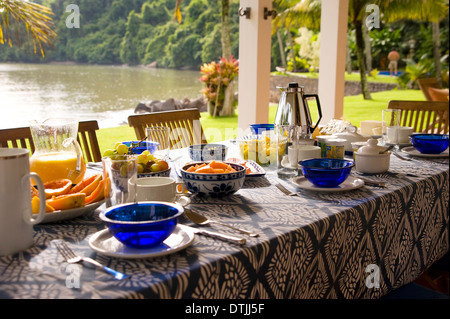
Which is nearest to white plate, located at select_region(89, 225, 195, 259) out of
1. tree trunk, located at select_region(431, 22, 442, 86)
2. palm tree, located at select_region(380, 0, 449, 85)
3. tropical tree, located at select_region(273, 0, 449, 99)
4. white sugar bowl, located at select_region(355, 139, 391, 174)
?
white sugar bowl, located at select_region(355, 139, 391, 174)

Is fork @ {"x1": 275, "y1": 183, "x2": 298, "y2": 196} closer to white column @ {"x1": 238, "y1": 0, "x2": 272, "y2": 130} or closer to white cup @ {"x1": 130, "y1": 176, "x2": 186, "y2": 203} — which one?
white cup @ {"x1": 130, "y1": 176, "x2": 186, "y2": 203}

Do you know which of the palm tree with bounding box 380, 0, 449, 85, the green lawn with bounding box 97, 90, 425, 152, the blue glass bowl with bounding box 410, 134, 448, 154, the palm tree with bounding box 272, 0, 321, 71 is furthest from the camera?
the palm tree with bounding box 272, 0, 321, 71

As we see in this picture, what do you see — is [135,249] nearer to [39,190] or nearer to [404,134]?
[39,190]

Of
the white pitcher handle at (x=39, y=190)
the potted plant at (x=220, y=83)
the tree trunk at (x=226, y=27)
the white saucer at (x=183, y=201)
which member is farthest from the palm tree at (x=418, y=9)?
the white pitcher handle at (x=39, y=190)

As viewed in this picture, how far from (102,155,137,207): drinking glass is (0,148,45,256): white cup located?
16 centimetres

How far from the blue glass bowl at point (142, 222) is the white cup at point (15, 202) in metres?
0.14

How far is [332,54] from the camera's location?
→ 459 cm

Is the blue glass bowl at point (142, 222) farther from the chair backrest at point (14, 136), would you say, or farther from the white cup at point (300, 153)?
the chair backrest at point (14, 136)

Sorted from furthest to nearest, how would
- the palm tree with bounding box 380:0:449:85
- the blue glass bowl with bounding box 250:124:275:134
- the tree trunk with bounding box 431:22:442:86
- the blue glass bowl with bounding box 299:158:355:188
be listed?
the tree trunk with bounding box 431:22:442:86
the palm tree with bounding box 380:0:449:85
the blue glass bowl with bounding box 250:124:275:134
the blue glass bowl with bounding box 299:158:355:188

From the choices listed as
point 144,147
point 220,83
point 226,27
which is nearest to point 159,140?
point 144,147

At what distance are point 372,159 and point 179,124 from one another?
3.83 ft

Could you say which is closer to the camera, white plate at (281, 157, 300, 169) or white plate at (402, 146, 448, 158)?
white plate at (281, 157, 300, 169)

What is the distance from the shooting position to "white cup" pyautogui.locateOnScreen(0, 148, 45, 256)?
806mm
